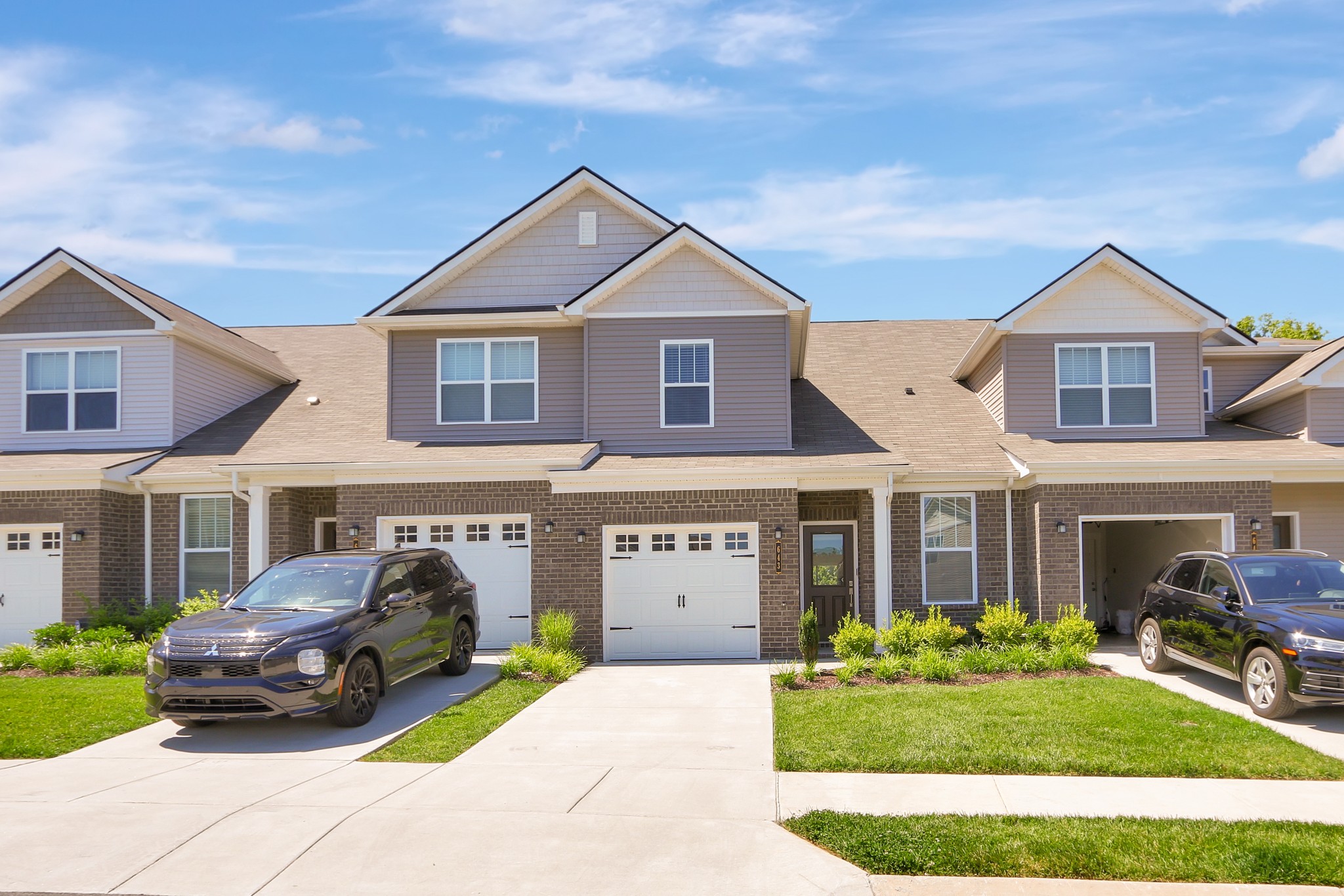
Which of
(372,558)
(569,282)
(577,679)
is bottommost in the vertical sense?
(577,679)

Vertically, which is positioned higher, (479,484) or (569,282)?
(569,282)

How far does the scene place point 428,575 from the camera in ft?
41.9

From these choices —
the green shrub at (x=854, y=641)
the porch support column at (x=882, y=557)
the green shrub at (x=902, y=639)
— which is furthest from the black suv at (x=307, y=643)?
the porch support column at (x=882, y=557)

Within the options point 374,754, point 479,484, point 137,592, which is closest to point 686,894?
point 374,754

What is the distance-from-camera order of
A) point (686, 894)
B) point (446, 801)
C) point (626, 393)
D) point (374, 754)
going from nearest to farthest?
point (686, 894)
point (446, 801)
point (374, 754)
point (626, 393)

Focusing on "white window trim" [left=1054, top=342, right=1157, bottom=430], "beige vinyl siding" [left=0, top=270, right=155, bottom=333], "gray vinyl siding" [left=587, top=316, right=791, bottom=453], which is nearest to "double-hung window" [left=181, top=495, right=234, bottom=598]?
"beige vinyl siding" [left=0, top=270, right=155, bottom=333]

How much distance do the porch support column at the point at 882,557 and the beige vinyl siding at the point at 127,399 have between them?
42.0 feet

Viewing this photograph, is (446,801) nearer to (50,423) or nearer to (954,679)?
(954,679)

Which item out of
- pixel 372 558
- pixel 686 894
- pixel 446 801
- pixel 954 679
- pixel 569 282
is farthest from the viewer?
pixel 569 282

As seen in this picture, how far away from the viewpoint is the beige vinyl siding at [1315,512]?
58.7ft

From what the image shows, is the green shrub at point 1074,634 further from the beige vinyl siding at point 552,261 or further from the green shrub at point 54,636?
the green shrub at point 54,636

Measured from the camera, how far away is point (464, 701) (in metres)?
11.8

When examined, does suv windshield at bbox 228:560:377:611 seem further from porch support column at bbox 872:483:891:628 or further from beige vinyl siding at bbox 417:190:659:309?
porch support column at bbox 872:483:891:628

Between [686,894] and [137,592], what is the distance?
15094 millimetres
